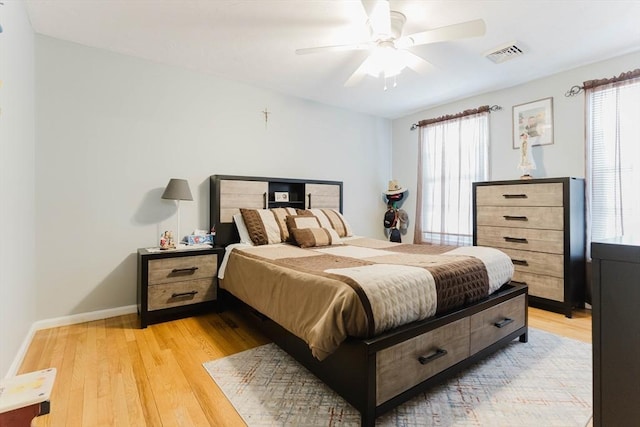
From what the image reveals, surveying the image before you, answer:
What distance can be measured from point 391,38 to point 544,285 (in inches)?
107

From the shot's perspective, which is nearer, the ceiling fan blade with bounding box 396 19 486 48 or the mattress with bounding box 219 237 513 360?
the mattress with bounding box 219 237 513 360

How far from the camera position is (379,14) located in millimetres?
1896

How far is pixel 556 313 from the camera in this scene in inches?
115

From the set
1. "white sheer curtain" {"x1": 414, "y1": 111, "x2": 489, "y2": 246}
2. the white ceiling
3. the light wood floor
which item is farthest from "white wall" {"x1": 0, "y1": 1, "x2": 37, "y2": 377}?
"white sheer curtain" {"x1": 414, "y1": 111, "x2": 489, "y2": 246}

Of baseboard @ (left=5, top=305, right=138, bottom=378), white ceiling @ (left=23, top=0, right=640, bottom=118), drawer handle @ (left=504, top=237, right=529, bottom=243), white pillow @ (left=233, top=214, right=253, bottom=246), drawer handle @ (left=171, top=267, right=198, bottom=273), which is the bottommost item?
baseboard @ (left=5, top=305, right=138, bottom=378)

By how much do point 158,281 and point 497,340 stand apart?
2695 mm

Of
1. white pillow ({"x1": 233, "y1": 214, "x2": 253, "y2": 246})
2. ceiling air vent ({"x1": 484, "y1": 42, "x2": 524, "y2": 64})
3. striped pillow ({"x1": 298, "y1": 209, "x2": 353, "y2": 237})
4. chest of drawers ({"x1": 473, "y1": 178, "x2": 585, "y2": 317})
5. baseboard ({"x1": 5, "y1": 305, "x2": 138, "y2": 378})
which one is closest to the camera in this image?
baseboard ({"x1": 5, "y1": 305, "x2": 138, "y2": 378})

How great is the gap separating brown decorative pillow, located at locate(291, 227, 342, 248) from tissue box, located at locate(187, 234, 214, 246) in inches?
34.6

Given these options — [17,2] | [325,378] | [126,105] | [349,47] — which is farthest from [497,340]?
[17,2]

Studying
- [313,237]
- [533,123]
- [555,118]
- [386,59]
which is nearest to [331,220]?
[313,237]

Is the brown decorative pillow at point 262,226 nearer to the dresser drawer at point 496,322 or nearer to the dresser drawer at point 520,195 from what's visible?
the dresser drawer at point 496,322

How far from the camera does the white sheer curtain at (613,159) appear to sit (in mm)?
2754

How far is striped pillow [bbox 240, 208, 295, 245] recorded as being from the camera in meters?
3.03

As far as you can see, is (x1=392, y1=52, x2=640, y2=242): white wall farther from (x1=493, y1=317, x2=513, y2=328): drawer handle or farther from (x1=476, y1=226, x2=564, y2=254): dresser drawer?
(x1=493, y1=317, x2=513, y2=328): drawer handle
